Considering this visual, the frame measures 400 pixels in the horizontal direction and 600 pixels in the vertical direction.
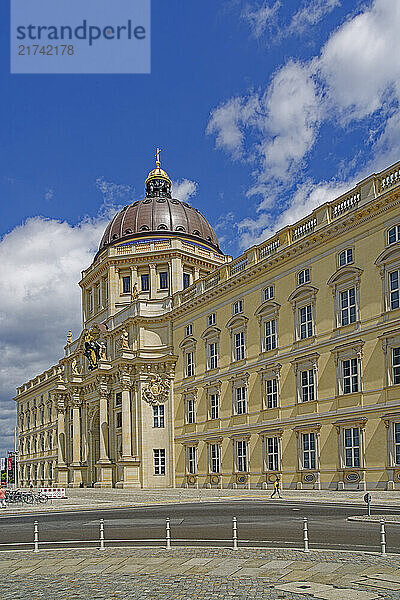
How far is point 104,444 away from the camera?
69.2 metres

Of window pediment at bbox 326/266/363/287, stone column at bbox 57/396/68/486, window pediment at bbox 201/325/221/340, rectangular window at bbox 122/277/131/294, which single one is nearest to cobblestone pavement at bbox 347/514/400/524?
window pediment at bbox 326/266/363/287

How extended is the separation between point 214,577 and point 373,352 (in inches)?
1080

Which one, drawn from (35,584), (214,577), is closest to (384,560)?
(214,577)

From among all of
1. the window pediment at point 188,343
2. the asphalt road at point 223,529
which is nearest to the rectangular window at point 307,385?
the asphalt road at point 223,529

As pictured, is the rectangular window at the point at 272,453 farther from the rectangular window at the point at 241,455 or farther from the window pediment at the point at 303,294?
the window pediment at the point at 303,294

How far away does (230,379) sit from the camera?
5388 centimetres

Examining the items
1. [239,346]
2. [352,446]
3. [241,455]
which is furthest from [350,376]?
[241,455]

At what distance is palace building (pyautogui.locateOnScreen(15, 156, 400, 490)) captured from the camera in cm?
3931

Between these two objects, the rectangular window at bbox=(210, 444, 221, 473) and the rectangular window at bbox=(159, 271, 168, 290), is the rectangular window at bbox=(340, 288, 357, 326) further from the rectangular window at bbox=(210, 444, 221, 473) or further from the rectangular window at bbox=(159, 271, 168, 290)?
the rectangular window at bbox=(159, 271, 168, 290)

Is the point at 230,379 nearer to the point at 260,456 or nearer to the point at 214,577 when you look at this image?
the point at 260,456

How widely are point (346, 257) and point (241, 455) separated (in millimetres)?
18332

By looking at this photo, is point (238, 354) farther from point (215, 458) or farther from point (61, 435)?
point (61, 435)

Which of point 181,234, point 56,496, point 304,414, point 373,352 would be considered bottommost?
point 56,496

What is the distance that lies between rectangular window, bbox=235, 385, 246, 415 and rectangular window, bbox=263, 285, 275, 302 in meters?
7.16
